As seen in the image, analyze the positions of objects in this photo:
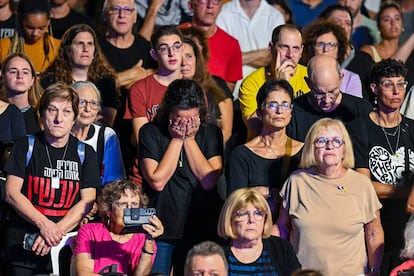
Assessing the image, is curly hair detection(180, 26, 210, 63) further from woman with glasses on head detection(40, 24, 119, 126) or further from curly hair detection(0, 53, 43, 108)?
curly hair detection(0, 53, 43, 108)

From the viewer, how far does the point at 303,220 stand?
29.8 feet

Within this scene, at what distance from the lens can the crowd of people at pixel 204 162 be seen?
897 centimetres

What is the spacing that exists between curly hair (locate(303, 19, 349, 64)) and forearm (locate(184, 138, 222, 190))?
193 cm

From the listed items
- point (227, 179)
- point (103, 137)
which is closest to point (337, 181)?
point (227, 179)

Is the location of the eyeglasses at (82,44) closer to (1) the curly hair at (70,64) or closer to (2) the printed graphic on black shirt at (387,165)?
(1) the curly hair at (70,64)

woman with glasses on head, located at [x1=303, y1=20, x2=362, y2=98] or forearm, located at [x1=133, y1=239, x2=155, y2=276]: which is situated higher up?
woman with glasses on head, located at [x1=303, y1=20, x2=362, y2=98]

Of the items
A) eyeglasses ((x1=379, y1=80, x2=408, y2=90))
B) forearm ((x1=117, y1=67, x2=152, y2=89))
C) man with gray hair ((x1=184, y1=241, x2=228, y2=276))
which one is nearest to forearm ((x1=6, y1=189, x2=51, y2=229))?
man with gray hair ((x1=184, y1=241, x2=228, y2=276))

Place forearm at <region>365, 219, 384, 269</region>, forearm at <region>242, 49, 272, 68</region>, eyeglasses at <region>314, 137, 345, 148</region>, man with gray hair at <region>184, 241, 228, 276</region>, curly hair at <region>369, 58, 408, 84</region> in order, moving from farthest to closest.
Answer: forearm at <region>242, 49, 272, 68</region> < curly hair at <region>369, 58, 408, 84</region> < forearm at <region>365, 219, 384, 269</region> < eyeglasses at <region>314, 137, 345, 148</region> < man with gray hair at <region>184, 241, 228, 276</region>

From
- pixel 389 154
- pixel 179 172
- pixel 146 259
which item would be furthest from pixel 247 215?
pixel 389 154

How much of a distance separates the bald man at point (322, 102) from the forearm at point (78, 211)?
1620mm

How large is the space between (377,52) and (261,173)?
3242mm

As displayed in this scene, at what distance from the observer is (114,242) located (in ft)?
29.5

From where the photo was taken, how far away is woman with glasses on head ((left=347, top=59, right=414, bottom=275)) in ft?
31.8

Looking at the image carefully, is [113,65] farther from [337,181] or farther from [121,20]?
[337,181]
